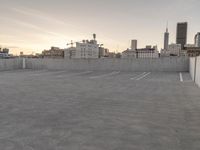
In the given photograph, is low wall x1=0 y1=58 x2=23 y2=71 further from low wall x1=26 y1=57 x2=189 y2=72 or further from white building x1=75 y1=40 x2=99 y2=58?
white building x1=75 y1=40 x2=99 y2=58

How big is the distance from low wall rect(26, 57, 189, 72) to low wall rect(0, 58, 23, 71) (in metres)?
2.17

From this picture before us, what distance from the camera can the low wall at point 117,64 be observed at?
1390 inches

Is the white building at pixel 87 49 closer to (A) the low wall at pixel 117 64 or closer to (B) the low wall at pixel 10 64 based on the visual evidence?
(B) the low wall at pixel 10 64

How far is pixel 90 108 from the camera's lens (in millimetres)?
8641

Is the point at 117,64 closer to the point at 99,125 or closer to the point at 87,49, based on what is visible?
the point at 99,125

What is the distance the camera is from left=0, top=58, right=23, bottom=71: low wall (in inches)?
1419

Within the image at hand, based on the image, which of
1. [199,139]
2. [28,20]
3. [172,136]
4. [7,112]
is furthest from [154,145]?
[28,20]

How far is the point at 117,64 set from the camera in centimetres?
3766

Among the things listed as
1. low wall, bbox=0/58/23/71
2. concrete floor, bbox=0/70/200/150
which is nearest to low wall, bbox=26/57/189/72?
low wall, bbox=0/58/23/71

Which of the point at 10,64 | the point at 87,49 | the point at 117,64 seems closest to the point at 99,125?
the point at 117,64

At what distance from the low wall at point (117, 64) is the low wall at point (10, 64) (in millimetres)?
2175

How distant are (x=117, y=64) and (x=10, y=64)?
18.0 meters

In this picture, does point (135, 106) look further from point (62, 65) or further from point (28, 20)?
point (28, 20)

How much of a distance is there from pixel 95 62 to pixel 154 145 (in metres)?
33.8
